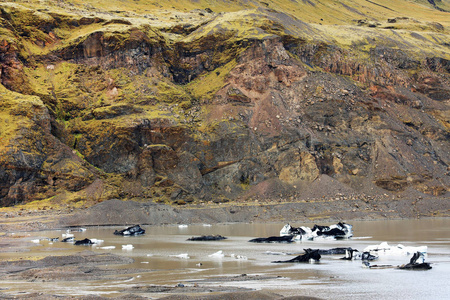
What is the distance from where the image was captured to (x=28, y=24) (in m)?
102

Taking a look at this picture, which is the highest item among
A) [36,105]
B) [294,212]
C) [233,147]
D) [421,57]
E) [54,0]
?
[54,0]

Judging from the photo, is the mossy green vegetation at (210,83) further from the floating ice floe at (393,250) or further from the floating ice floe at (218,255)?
the floating ice floe at (393,250)

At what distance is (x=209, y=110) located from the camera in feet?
310

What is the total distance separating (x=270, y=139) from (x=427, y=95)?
37.3 metres

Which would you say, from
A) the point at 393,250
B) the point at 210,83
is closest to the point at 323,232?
the point at 393,250

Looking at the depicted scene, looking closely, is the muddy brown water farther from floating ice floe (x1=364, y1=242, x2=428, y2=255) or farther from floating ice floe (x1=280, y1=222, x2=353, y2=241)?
floating ice floe (x1=280, y1=222, x2=353, y2=241)

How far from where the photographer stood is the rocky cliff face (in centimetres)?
8219

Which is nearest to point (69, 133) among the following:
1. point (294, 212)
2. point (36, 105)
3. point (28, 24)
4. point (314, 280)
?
point (36, 105)

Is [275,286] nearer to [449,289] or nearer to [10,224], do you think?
[449,289]

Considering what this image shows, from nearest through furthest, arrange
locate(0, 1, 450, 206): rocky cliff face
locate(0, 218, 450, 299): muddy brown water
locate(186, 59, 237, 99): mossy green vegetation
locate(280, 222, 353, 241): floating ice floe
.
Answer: locate(0, 218, 450, 299): muddy brown water
locate(280, 222, 353, 241): floating ice floe
locate(0, 1, 450, 206): rocky cliff face
locate(186, 59, 237, 99): mossy green vegetation

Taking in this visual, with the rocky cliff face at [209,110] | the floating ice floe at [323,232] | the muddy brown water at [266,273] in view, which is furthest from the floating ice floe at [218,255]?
the rocky cliff face at [209,110]

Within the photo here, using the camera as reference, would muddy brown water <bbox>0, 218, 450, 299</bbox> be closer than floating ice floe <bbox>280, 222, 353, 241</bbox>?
Yes

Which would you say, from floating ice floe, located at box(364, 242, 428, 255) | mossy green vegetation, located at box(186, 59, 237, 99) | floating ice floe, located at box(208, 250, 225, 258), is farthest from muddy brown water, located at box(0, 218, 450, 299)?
mossy green vegetation, located at box(186, 59, 237, 99)

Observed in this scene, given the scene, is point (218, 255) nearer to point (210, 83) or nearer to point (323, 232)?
point (323, 232)
